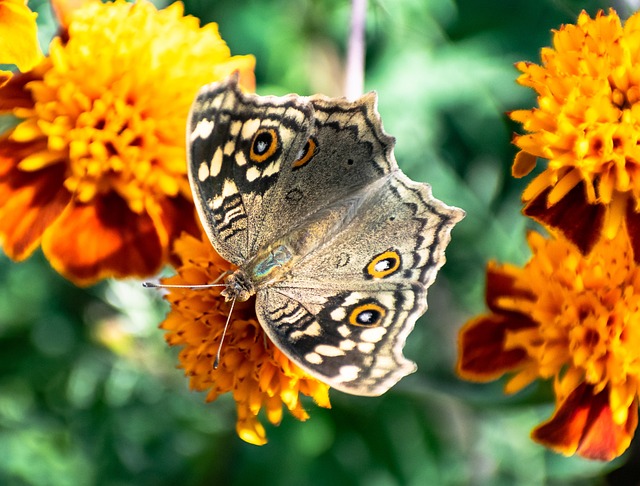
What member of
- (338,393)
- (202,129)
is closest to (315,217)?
(202,129)

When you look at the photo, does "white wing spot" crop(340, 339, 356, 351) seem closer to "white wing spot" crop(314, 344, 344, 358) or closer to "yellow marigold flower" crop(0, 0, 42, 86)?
"white wing spot" crop(314, 344, 344, 358)

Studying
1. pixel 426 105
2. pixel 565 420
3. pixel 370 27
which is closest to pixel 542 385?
pixel 565 420

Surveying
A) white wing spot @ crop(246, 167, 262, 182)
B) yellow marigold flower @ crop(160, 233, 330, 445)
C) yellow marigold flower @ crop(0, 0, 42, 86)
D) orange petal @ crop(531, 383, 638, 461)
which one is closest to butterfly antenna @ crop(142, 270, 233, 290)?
yellow marigold flower @ crop(160, 233, 330, 445)

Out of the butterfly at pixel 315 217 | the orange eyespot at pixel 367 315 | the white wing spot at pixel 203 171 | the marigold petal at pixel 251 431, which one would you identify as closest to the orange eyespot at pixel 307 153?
the butterfly at pixel 315 217

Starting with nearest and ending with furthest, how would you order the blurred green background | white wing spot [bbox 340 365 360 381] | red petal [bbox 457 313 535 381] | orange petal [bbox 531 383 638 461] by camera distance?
white wing spot [bbox 340 365 360 381], orange petal [bbox 531 383 638 461], red petal [bbox 457 313 535 381], the blurred green background

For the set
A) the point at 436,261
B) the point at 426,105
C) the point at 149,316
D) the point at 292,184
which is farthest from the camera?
the point at 149,316

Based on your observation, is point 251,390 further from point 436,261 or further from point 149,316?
point 149,316

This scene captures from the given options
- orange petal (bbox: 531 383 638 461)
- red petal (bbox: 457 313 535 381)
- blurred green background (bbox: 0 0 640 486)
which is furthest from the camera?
blurred green background (bbox: 0 0 640 486)
